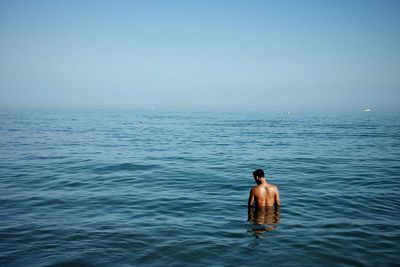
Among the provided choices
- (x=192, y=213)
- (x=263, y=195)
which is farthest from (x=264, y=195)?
(x=192, y=213)

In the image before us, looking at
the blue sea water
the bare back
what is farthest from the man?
the blue sea water

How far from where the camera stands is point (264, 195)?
9031 millimetres

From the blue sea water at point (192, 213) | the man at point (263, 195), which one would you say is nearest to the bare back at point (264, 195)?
the man at point (263, 195)

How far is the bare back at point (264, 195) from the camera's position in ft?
29.6

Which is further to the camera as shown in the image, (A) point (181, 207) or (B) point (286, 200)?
(B) point (286, 200)

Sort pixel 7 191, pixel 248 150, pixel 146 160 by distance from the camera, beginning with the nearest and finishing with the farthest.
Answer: pixel 7 191
pixel 146 160
pixel 248 150

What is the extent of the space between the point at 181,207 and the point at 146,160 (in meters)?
10.6

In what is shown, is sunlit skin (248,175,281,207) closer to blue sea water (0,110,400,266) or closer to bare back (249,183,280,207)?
bare back (249,183,280,207)

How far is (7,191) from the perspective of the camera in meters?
12.5

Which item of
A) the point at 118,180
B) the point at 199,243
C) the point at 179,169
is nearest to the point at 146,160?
the point at 179,169

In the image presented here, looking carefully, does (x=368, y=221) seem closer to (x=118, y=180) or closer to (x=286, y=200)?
(x=286, y=200)

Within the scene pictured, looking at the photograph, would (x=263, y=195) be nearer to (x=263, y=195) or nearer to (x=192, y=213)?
(x=263, y=195)

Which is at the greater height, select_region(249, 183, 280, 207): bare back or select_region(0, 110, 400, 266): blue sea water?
select_region(249, 183, 280, 207): bare back

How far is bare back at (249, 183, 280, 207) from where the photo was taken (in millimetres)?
9016
